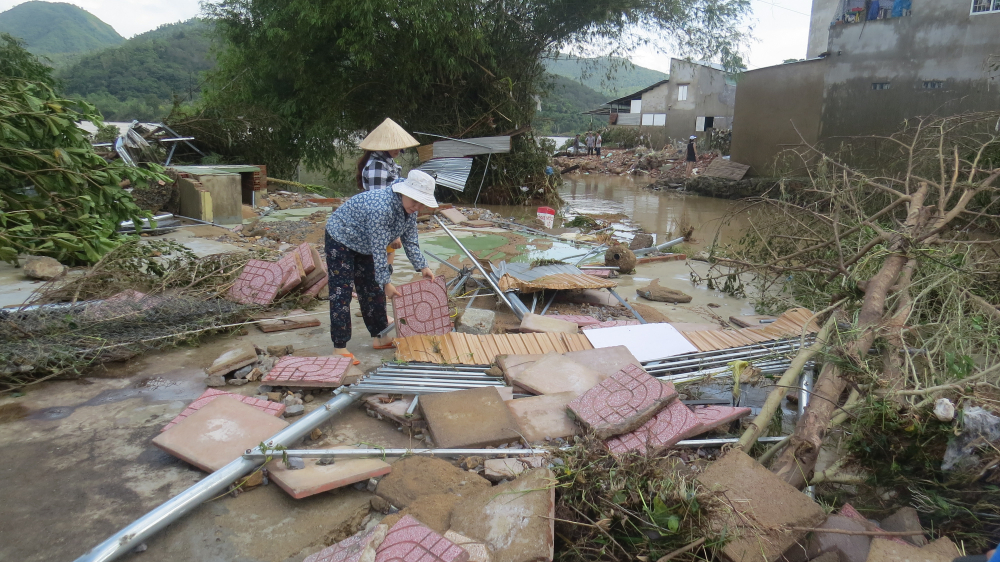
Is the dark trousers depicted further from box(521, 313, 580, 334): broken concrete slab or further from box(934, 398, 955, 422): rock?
box(934, 398, 955, 422): rock

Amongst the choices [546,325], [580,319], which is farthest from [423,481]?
[580,319]

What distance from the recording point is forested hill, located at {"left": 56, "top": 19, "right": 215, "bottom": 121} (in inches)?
1282

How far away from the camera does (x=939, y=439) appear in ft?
7.98

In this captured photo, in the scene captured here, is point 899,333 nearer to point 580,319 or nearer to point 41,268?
point 580,319

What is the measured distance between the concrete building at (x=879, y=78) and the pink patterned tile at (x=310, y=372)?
27.8 feet

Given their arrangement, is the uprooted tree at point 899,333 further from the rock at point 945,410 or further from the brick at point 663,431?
the brick at point 663,431

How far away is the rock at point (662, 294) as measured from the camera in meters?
5.96

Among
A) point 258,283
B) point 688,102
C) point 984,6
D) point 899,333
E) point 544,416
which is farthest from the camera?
point 688,102

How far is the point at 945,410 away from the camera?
7.78ft

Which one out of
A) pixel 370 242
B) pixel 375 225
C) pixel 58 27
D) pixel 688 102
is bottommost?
pixel 370 242

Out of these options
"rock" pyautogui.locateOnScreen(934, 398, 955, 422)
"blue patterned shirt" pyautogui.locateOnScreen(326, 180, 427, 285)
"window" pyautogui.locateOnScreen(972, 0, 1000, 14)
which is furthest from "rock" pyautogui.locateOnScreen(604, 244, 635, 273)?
"window" pyautogui.locateOnScreen(972, 0, 1000, 14)

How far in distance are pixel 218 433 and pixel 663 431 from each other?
214 centimetres

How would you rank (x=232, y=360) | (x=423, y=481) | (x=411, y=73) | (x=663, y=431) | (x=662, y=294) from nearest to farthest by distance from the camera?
(x=423, y=481) → (x=663, y=431) → (x=232, y=360) → (x=662, y=294) → (x=411, y=73)

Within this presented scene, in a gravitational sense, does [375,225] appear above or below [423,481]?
above
